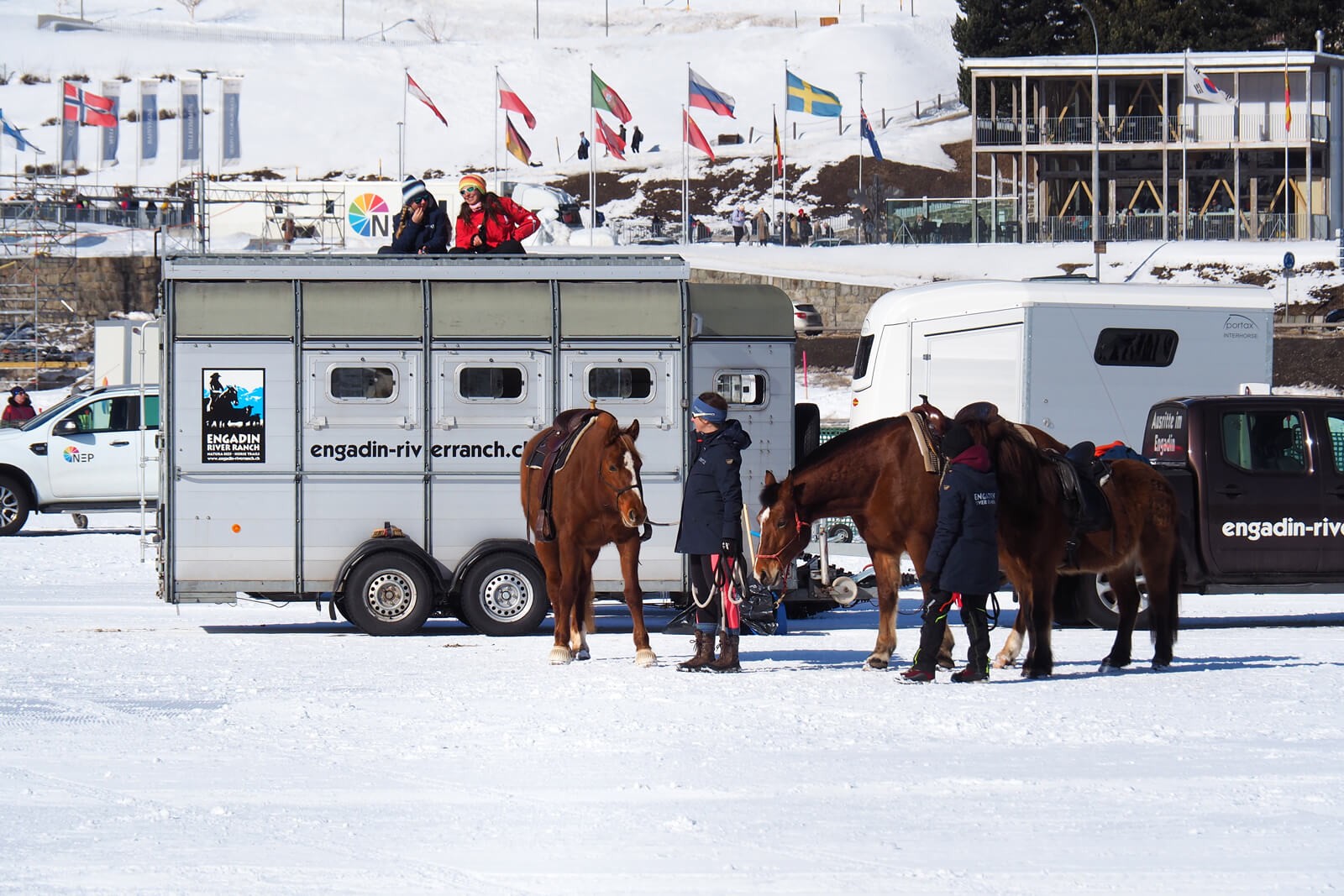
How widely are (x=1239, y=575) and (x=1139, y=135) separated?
5365cm

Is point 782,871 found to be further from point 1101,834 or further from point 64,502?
point 64,502

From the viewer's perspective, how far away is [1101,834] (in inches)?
267

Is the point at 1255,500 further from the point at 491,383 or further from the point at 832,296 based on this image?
the point at 832,296

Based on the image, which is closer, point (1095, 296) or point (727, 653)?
point (727, 653)

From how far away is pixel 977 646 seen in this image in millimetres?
10922

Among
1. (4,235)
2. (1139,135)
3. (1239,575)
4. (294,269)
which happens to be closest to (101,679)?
(294,269)

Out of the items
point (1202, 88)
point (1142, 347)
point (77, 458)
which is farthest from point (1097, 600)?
point (1202, 88)

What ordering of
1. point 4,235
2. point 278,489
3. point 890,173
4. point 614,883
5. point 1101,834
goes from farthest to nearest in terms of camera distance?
point 890,173 < point 4,235 < point 278,489 < point 1101,834 < point 614,883

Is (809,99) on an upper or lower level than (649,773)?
upper

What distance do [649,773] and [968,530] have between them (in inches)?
133

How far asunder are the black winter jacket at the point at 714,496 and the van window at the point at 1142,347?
8.43 meters

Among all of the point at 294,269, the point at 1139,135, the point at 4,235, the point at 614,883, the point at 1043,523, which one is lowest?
the point at 614,883

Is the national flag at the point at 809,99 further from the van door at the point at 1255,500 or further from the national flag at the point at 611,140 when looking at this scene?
the van door at the point at 1255,500

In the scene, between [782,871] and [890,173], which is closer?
[782,871]
